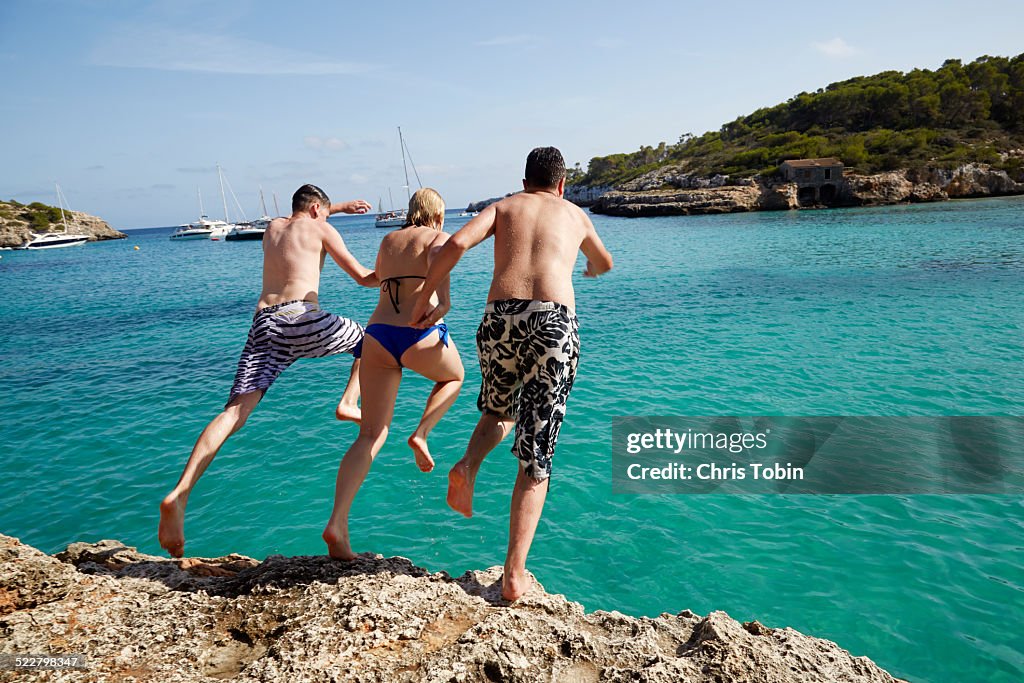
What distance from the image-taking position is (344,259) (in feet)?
14.5

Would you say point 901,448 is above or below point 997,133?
below

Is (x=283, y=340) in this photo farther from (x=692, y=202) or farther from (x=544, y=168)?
(x=692, y=202)

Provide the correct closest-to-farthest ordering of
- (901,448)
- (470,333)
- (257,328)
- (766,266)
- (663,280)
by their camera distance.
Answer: (257,328) < (901,448) < (470,333) < (663,280) < (766,266)

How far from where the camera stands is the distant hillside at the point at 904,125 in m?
60.5

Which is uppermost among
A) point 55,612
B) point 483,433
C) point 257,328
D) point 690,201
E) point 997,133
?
point 997,133

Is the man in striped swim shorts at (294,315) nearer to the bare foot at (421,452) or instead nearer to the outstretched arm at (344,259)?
the outstretched arm at (344,259)

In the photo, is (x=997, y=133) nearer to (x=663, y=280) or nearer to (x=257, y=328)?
(x=663, y=280)

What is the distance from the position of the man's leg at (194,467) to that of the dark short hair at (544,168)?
2380 mm

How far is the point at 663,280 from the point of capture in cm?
2234

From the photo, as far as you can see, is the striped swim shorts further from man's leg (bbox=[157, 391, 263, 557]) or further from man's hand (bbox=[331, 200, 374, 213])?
man's hand (bbox=[331, 200, 374, 213])

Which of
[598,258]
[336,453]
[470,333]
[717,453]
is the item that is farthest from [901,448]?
[470,333]

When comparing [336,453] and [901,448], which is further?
[336,453]

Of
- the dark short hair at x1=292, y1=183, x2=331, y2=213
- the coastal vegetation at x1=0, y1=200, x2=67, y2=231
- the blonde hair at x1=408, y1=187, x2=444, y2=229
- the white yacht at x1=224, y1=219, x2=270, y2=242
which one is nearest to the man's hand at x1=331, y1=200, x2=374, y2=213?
the dark short hair at x1=292, y1=183, x2=331, y2=213

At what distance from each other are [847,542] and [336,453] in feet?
19.1
